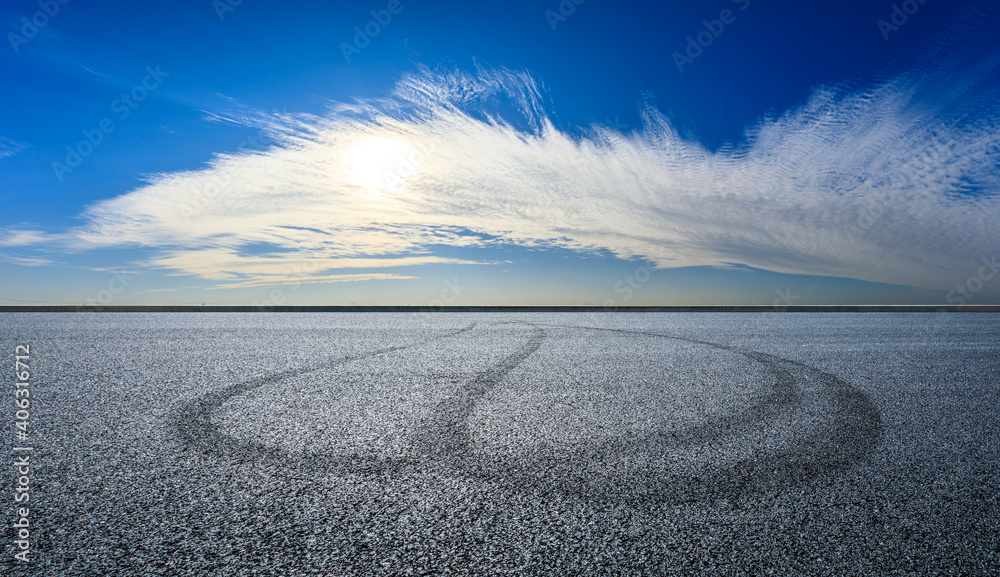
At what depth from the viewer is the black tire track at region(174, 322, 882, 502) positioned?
2098 millimetres

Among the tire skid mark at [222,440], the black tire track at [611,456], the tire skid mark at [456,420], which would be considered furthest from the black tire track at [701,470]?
the tire skid mark at [222,440]

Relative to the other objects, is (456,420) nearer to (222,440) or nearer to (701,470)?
(222,440)

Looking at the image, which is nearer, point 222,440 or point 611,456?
point 611,456

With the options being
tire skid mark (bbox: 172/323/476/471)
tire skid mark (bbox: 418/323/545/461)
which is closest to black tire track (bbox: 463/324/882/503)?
tire skid mark (bbox: 418/323/545/461)

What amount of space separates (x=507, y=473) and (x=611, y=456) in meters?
0.60

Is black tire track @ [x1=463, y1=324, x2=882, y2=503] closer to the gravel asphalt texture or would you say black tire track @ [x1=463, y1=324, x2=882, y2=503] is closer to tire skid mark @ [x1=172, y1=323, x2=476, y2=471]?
the gravel asphalt texture

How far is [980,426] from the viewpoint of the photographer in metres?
3.19

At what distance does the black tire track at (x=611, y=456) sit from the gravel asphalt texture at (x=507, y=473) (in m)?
0.02

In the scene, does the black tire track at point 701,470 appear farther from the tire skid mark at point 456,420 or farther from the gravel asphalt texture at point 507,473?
the tire skid mark at point 456,420

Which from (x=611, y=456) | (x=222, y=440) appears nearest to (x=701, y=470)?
(x=611, y=456)

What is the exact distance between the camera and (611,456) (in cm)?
247

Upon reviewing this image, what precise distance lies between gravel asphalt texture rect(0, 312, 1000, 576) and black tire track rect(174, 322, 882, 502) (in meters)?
0.02

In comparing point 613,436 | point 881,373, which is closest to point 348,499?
point 613,436

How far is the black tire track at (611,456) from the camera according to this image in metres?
2.10
